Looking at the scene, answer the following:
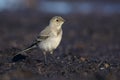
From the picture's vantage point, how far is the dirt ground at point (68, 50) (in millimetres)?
14547

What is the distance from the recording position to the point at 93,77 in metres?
14.1

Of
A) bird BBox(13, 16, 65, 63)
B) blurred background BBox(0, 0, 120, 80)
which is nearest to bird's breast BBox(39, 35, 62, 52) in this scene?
bird BBox(13, 16, 65, 63)

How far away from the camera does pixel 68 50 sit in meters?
20.5

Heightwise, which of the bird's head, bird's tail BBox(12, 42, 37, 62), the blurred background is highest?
the blurred background

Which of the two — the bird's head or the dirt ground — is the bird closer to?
the bird's head

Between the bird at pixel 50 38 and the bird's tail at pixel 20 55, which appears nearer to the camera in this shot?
the bird at pixel 50 38

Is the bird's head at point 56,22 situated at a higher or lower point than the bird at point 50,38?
higher

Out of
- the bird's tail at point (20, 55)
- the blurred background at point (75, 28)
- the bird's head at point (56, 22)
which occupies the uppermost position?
the blurred background at point (75, 28)

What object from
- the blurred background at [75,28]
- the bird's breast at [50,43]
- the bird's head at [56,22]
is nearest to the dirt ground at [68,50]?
the blurred background at [75,28]

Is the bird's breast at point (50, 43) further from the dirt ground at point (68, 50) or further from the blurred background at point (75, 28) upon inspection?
the blurred background at point (75, 28)

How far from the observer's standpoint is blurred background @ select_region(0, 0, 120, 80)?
2137 cm

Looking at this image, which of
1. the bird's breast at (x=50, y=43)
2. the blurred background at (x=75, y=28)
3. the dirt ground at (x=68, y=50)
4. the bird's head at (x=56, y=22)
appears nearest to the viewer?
the dirt ground at (x=68, y=50)

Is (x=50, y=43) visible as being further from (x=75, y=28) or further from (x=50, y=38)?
(x=75, y=28)

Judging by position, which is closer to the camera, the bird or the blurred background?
the bird
